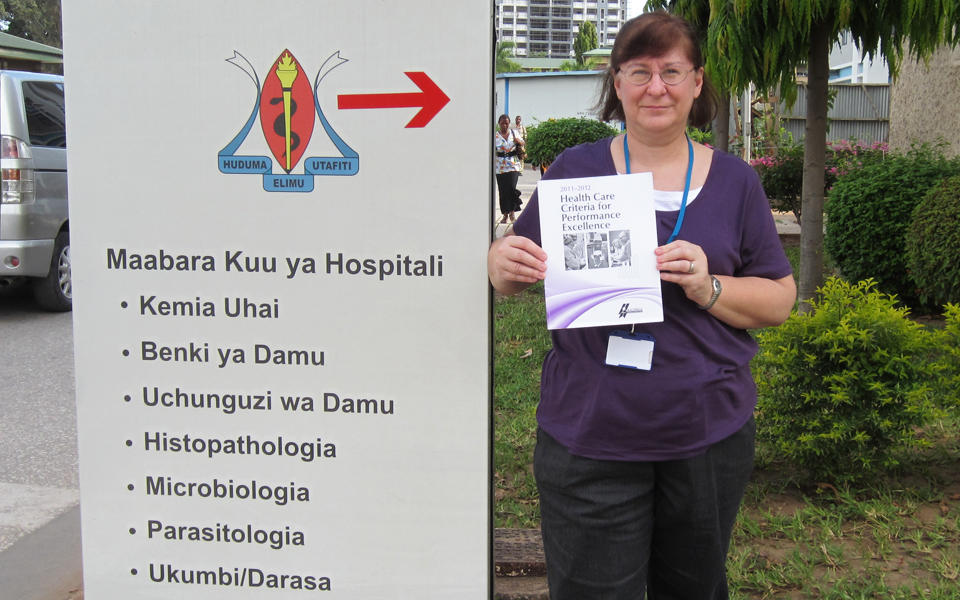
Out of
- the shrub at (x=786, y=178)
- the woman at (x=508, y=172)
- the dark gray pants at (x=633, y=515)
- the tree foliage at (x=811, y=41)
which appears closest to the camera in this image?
the dark gray pants at (x=633, y=515)

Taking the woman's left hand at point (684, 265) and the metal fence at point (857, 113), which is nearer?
the woman's left hand at point (684, 265)

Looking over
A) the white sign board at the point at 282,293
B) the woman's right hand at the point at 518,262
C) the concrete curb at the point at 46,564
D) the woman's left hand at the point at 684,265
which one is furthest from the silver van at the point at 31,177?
the woman's left hand at the point at 684,265

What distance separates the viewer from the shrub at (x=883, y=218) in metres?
6.92

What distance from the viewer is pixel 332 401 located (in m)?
2.05

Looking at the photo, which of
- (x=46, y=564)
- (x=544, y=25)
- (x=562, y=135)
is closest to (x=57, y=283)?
(x=46, y=564)

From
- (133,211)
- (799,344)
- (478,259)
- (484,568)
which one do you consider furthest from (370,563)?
(799,344)

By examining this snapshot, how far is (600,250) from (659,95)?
0.36 meters

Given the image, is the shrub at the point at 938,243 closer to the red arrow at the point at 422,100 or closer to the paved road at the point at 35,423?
the red arrow at the point at 422,100

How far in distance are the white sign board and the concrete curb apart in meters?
1.39

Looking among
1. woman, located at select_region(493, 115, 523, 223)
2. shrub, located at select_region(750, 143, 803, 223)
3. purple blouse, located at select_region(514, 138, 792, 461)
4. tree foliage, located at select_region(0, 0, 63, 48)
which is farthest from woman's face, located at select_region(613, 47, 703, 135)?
tree foliage, located at select_region(0, 0, 63, 48)

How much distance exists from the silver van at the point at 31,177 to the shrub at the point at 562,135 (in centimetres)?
810

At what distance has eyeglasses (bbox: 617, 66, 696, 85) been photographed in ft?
6.23

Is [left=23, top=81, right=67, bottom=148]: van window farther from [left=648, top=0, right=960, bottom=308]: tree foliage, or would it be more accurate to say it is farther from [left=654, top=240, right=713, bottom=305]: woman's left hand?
[left=654, top=240, right=713, bottom=305]: woman's left hand

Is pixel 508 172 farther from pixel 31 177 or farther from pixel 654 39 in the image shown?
pixel 654 39
